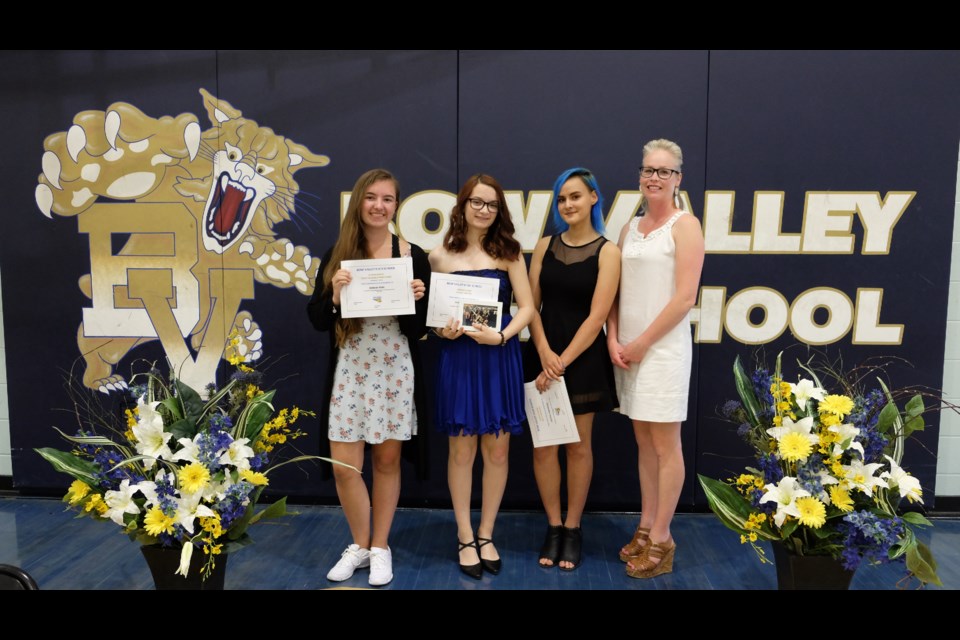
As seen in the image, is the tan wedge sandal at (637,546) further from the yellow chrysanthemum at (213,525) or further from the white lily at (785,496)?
the yellow chrysanthemum at (213,525)

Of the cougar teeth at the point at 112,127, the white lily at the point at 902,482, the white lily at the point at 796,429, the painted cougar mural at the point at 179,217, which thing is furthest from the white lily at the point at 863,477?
the cougar teeth at the point at 112,127

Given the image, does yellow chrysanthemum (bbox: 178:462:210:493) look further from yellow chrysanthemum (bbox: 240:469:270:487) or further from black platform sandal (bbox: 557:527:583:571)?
black platform sandal (bbox: 557:527:583:571)

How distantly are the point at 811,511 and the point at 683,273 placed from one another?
3.51ft

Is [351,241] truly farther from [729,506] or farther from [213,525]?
[729,506]

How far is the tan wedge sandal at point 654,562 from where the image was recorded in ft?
9.62

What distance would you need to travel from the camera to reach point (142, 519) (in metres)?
2.08

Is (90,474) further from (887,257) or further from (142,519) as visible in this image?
(887,257)

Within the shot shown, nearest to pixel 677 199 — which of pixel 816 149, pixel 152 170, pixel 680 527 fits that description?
pixel 816 149

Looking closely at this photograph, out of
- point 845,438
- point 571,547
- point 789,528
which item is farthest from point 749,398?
point 571,547

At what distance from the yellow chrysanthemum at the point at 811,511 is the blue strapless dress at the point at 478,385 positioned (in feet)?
3.97

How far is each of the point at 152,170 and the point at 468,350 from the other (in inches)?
83.0

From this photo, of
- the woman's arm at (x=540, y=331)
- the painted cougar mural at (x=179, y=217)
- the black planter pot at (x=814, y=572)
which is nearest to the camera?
the black planter pot at (x=814, y=572)

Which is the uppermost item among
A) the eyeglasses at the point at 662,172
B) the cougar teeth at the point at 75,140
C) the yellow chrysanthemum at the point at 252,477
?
the cougar teeth at the point at 75,140

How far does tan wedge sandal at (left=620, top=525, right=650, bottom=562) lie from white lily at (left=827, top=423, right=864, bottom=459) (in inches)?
46.0
